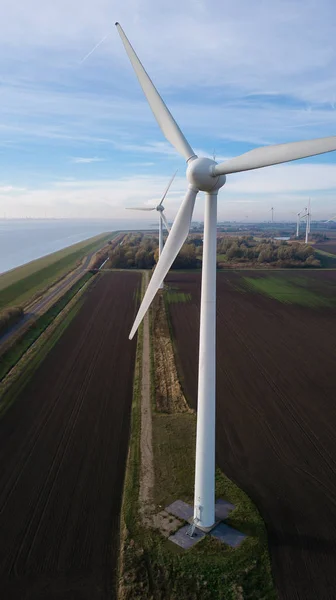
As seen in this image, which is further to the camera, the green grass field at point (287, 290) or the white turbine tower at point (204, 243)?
the green grass field at point (287, 290)

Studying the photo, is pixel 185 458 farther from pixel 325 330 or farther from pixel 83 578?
pixel 325 330

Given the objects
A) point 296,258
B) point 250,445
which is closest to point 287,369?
point 250,445

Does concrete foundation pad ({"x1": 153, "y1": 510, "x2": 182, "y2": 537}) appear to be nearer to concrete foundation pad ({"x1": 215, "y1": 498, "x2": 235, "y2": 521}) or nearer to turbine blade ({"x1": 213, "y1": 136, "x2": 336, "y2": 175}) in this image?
concrete foundation pad ({"x1": 215, "y1": 498, "x2": 235, "y2": 521})

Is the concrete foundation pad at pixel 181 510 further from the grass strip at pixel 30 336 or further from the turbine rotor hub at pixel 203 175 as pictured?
the grass strip at pixel 30 336

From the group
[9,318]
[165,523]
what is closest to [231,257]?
[9,318]

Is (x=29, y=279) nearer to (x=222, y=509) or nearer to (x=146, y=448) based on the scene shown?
(x=146, y=448)

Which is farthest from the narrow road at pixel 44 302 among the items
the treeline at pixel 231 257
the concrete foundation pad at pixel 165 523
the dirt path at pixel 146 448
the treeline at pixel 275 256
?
the treeline at pixel 275 256
